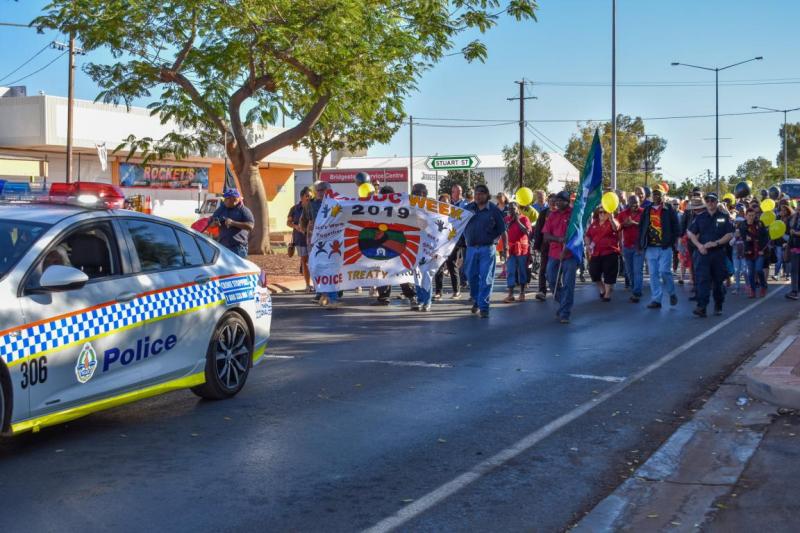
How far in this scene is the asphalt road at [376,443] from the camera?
4.93 meters

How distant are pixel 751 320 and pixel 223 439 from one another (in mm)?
10020

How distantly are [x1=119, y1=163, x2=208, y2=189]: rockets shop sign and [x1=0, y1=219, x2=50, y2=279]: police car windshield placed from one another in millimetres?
32770

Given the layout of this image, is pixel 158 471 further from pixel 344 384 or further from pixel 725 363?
pixel 725 363

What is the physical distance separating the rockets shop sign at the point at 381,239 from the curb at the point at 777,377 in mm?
5918

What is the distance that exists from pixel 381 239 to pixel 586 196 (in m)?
3.21

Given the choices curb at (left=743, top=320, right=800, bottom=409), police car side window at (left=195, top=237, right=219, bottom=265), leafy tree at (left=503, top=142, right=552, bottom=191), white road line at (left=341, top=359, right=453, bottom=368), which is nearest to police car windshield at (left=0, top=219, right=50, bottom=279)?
police car side window at (left=195, top=237, right=219, bottom=265)

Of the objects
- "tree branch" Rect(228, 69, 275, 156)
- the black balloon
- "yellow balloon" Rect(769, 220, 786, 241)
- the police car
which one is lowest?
the police car

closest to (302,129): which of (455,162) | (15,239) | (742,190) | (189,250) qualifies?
(455,162)

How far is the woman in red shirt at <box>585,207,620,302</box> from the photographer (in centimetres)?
1695

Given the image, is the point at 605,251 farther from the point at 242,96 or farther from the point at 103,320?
the point at 103,320

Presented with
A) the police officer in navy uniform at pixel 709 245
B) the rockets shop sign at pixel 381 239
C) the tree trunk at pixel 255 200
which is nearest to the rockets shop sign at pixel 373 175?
the tree trunk at pixel 255 200

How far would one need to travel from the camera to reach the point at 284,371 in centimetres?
920

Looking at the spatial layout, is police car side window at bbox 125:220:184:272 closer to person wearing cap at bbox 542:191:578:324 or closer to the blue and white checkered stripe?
the blue and white checkered stripe

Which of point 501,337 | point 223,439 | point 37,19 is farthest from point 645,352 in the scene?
point 37,19
